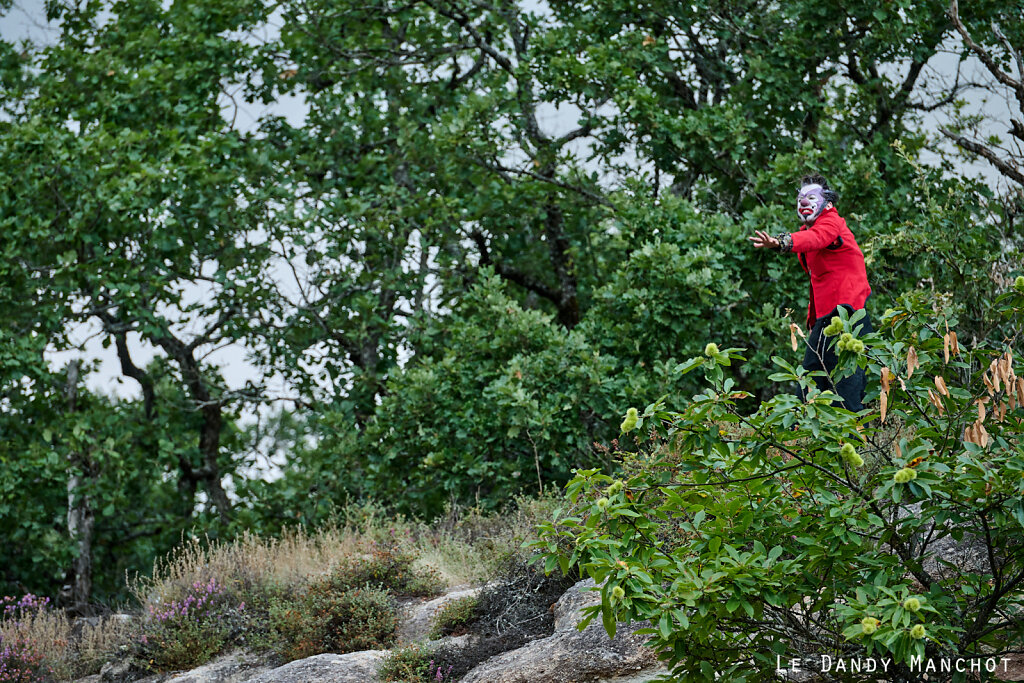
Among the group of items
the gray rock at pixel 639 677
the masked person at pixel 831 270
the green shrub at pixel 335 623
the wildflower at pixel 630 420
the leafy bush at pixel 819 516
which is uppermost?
the masked person at pixel 831 270

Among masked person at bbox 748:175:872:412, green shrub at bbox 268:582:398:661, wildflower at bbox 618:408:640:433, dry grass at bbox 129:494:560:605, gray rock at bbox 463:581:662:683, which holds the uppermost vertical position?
masked person at bbox 748:175:872:412

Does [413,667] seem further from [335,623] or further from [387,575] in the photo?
[387,575]

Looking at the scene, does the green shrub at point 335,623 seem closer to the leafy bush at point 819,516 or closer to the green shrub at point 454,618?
the green shrub at point 454,618

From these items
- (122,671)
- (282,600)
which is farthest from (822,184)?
(122,671)

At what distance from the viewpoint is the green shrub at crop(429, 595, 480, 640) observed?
7.03m

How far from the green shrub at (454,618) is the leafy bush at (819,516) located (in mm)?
2794

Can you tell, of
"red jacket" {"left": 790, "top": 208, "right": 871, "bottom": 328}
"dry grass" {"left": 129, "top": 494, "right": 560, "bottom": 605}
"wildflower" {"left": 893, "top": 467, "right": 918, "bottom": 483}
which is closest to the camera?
"wildflower" {"left": 893, "top": 467, "right": 918, "bottom": 483}

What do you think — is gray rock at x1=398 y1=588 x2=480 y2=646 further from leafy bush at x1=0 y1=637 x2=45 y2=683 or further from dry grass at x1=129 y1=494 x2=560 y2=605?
leafy bush at x1=0 y1=637 x2=45 y2=683

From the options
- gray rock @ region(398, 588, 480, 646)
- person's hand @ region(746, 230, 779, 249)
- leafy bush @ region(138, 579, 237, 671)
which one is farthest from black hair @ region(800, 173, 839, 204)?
leafy bush @ region(138, 579, 237, 671)

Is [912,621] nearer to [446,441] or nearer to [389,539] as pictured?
[389,539]

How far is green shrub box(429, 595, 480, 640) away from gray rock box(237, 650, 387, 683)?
48 centimetres

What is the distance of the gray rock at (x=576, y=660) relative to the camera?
19.5ft

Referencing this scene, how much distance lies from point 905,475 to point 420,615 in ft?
15.5

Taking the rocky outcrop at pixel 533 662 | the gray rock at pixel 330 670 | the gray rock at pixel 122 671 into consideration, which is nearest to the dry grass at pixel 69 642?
the gray rock at pixel 122 671
